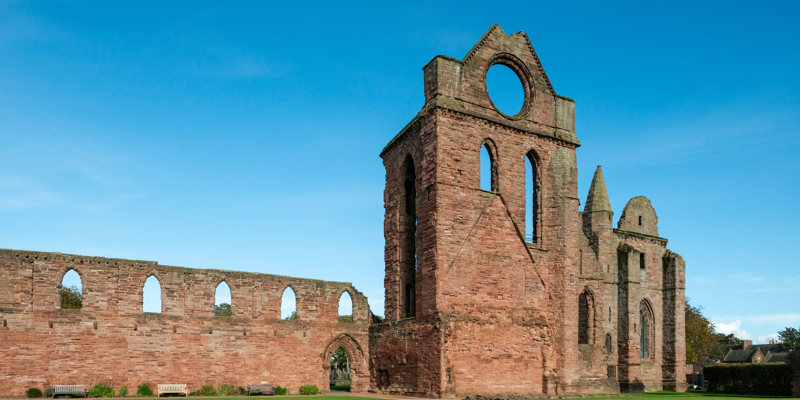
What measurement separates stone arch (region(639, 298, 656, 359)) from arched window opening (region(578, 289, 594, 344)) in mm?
7401

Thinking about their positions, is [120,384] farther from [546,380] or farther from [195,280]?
[546,380]

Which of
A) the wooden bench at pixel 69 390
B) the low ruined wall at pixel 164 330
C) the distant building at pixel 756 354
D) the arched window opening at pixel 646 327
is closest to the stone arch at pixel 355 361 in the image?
the low ruined wall at pixel 164 330

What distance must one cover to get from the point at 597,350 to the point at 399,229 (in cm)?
989

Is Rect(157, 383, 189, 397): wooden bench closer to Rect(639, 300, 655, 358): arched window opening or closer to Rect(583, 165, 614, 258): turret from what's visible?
Rect(583, 165, 614, 258): turret

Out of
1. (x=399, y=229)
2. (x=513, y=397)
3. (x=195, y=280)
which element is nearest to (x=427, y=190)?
(x=399, y=229)

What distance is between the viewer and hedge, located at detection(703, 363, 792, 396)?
29609 millimetres

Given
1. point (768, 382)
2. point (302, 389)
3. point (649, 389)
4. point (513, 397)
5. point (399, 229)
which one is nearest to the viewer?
point (513, 397)

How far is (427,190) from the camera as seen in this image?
22.4m

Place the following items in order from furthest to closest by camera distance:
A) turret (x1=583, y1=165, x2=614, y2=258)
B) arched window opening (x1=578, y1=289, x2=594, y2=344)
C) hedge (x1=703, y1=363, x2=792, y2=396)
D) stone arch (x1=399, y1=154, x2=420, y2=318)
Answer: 1. turret (x1=583, y1=165, x2=614, y2=258)
2. hedge (x1=703, y1=363, x2=792, y2=396)
3. arched window opening (x1=578, y1=289, x2=594, y2=344)
4. stone arch (x1=399, y1=154, x2=420, y2=318)

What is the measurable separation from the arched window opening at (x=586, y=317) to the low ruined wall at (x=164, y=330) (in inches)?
386

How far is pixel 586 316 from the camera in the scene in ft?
93.9

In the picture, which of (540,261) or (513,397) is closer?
(513,397)

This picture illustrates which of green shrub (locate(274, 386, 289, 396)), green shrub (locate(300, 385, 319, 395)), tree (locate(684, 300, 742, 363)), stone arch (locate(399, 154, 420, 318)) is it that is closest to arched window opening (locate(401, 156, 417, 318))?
stone arch (locate(399, 154, 420, 318))

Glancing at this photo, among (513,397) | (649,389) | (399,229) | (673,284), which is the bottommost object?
(649,389)
